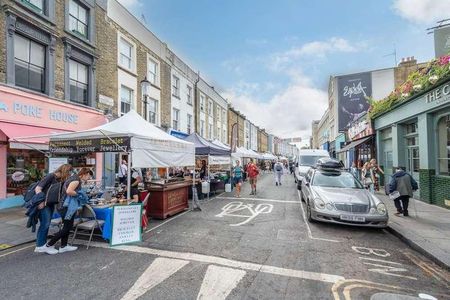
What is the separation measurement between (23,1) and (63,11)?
1928mm

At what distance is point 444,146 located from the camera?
9383 mm

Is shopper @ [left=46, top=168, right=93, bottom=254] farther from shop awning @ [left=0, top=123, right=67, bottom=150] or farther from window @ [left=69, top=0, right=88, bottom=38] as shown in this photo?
window @ [left=69, top=0, right=88, bottom=38]

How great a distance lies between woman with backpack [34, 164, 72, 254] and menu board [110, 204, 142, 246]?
114 cm

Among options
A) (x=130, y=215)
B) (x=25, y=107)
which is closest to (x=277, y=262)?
(x=130, y=215)

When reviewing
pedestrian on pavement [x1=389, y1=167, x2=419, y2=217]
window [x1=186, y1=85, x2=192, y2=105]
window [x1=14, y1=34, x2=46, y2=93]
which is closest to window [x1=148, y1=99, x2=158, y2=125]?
window [x1=186, y1=85, x2=192, y2=105]

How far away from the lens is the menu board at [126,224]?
5.53 meters

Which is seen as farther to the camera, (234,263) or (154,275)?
(234,263)

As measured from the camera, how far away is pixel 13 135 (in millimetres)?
8320

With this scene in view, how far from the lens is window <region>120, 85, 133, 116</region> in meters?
14.9

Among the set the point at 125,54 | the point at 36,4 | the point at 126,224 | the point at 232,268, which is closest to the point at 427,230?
the point at 232,268

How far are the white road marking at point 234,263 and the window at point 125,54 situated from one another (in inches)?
496

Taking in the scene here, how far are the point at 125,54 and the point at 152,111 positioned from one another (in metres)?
4.11

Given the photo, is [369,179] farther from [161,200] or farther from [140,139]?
→ [140,139]

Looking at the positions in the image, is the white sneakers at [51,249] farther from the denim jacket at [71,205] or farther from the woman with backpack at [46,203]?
the denim jacket at [71,205]
